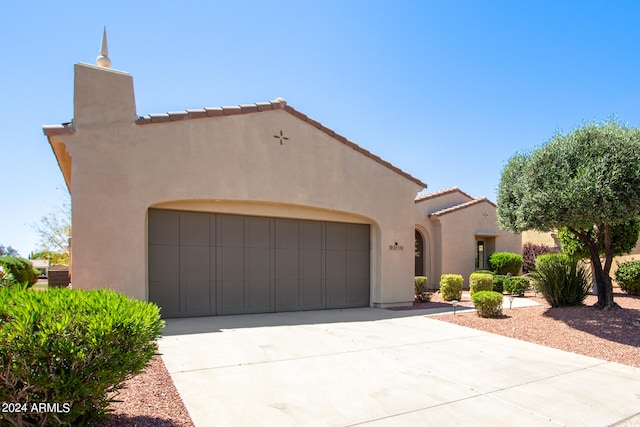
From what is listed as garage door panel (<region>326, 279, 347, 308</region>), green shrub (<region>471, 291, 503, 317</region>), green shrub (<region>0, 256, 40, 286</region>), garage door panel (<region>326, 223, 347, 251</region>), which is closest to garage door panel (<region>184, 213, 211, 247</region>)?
garage door panel (<region>326, 223, 347, 251</region>)

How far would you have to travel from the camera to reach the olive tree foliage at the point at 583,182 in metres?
9.59

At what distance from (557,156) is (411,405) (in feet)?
27.3

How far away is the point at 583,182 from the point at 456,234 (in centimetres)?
1226

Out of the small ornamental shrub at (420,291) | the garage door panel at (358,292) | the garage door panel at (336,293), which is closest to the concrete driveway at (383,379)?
the garage door panel at (336,293)

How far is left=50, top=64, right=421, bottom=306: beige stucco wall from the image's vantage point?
30.9 ft

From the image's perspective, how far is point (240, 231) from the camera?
38.8ft

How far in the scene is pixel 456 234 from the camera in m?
21.8

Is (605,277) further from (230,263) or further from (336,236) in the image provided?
(230,263)

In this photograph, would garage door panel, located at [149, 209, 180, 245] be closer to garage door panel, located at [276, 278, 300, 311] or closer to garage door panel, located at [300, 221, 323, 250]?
garage door panel, located at [276, 278, 300, 311]

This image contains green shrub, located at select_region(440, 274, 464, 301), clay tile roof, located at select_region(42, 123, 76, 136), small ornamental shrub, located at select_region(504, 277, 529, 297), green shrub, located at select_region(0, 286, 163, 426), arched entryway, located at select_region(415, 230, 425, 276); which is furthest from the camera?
arched entryway, located at select_region(415, 230, 425, 276)

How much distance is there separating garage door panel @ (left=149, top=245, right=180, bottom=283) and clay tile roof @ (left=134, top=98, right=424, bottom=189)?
326cm

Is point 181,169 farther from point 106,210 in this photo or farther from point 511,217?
point 511,217

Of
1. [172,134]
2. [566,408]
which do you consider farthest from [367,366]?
[172,134]

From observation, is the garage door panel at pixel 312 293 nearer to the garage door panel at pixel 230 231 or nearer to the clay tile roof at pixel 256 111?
the garage door panel at pixel 230 231
